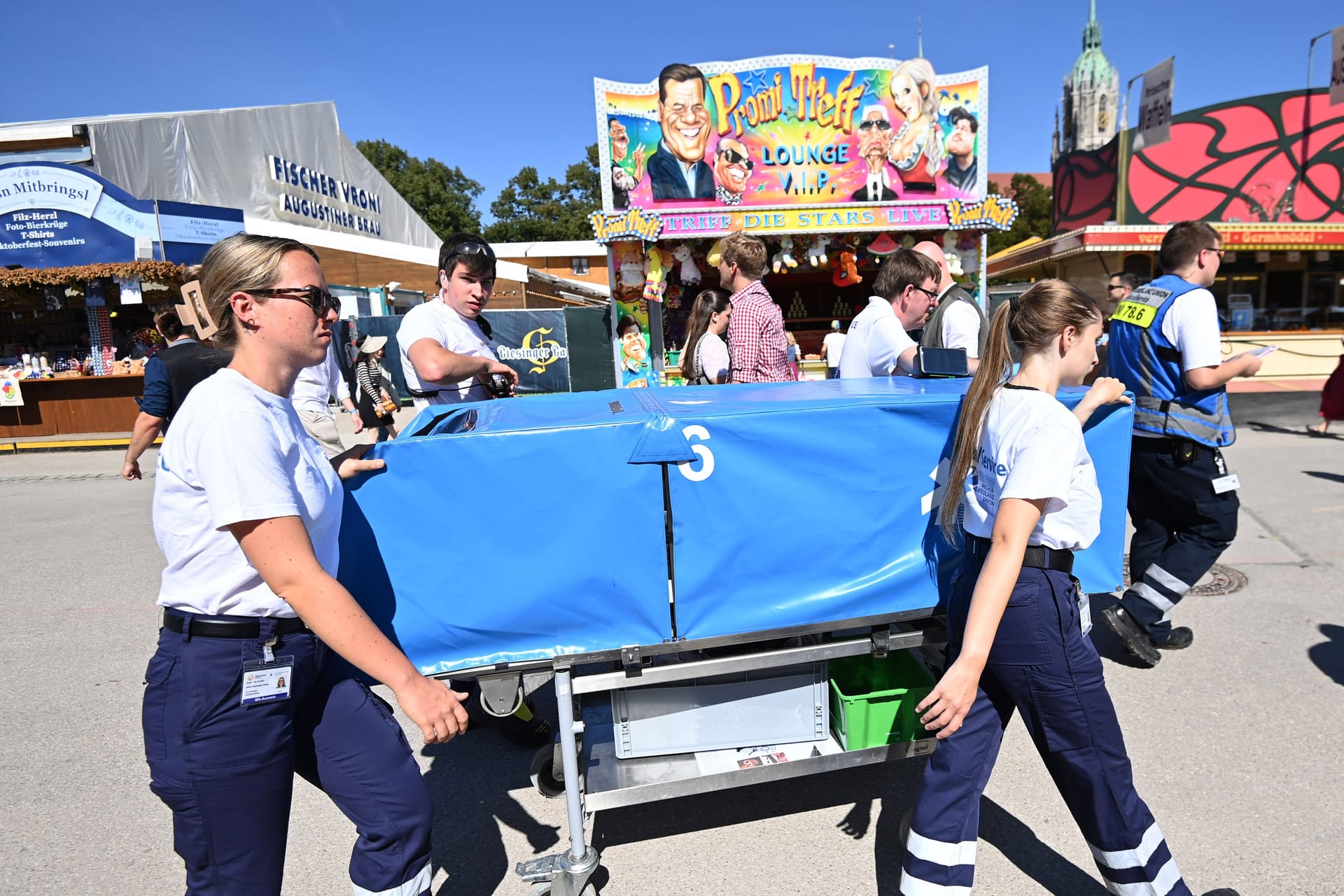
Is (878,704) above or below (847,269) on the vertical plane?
below

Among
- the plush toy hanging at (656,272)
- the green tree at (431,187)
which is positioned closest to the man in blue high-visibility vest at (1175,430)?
the plush toy hanging at (656,272)

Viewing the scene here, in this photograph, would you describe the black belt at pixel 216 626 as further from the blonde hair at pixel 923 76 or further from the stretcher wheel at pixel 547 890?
the blonde hair at pixel 923 76

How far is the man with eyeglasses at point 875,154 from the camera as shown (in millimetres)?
12461

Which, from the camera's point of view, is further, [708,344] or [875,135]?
[875,135]

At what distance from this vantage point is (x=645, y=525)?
2.28 m

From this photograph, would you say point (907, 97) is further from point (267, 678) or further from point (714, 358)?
point (267, 678)

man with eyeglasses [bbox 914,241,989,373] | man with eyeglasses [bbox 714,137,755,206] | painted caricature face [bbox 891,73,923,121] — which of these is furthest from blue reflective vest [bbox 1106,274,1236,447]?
painted caricature face [bbox 891,73,923,121]

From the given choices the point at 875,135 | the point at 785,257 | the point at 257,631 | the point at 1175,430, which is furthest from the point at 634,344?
the point at 257,631

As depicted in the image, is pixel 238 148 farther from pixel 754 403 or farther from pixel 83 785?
pixel 754 403

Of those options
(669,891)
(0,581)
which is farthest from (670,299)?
(669,891)

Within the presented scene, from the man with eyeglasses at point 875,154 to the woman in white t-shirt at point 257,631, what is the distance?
12.4 meters

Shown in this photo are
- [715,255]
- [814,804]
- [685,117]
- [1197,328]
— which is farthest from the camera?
[685,117]

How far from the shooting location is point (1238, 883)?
7.89 ft

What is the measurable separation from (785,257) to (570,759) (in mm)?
11338
